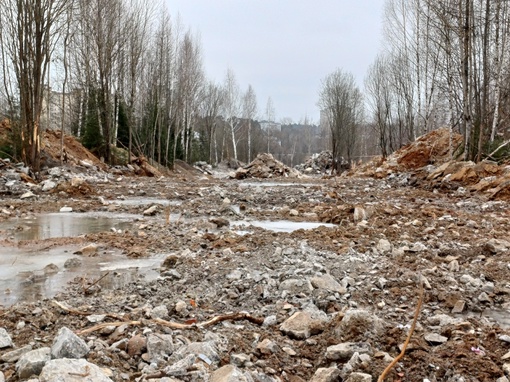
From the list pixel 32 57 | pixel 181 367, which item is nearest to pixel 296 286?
pixel 181 367

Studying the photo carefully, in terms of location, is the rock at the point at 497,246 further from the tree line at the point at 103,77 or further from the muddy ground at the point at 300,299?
the tree line at the point at 103,77

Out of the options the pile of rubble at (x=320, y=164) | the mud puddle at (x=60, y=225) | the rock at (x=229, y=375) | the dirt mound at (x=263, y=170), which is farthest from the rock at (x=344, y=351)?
the pile of rubble at (x=320, y=164)

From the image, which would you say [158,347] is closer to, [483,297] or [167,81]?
[483,297]

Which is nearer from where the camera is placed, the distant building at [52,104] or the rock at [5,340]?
the rock at [5,340]

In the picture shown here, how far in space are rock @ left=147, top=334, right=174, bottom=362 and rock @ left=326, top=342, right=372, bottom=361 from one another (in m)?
0.81

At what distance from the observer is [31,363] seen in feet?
5.96

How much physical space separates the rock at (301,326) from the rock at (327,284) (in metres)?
0.61

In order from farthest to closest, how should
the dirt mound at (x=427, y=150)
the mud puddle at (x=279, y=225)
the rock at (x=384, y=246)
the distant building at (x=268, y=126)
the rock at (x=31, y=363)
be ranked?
the distant building at (x=268, y=126)
the dirt mound at (x=427, y=150)
the mud puddle at (x=279, y=225)
the rock at (x=384, y=246)
the rock at (x=31, y=363)

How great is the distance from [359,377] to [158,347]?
96 cm

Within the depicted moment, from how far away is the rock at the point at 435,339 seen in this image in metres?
2.38

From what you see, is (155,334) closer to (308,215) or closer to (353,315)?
(353,315)

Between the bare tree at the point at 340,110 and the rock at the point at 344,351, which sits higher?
the bare tree at the point at 340,110

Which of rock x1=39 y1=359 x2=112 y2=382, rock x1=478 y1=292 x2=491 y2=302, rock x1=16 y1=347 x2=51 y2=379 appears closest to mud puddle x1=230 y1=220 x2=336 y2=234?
rock x1=478 y1=292 x2=491 y2=302

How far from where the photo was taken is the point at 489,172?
10.9m
